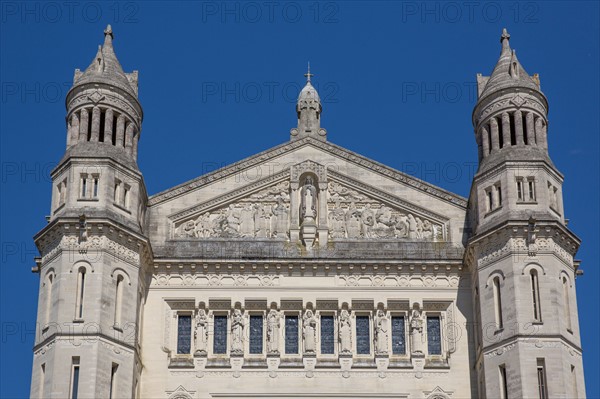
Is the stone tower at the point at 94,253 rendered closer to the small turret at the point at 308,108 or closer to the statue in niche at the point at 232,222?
the statue in niche at the point at 232,222

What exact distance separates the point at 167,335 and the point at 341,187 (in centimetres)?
786

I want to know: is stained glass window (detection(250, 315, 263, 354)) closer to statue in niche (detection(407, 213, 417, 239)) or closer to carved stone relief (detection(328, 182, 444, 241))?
carved stone relief (detection(328, 182, 444, 241))

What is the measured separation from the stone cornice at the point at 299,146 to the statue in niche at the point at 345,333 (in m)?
5.36

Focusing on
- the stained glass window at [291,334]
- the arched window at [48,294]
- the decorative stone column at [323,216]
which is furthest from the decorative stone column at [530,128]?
the arched window at [48,294]

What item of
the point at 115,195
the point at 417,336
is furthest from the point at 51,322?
the point at 417,336

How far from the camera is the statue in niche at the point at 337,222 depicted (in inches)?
1641

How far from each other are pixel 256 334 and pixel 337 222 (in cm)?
482

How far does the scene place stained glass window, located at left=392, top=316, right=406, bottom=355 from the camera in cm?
3988

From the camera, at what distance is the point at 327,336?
132ft

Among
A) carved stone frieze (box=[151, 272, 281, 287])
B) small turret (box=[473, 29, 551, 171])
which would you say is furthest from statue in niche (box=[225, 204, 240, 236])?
small turret (box=[473, 29, 551, 171])

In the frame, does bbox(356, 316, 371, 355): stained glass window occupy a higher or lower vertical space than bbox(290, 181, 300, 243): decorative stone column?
lower

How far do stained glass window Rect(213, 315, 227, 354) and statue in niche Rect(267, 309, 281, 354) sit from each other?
1.42 m

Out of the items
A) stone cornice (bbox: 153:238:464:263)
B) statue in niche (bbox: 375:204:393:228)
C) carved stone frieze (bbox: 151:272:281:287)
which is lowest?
carved stone frieze (bbox: 151:272:281:287)

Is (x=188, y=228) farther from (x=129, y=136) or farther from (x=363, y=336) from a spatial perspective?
(x=363, y=336)
